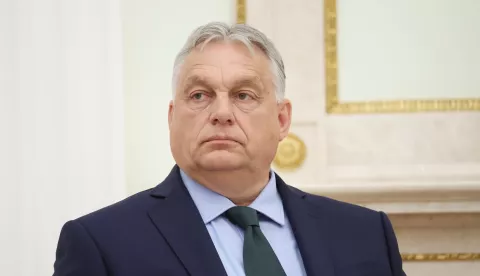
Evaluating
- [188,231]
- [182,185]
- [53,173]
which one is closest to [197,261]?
[188,231]

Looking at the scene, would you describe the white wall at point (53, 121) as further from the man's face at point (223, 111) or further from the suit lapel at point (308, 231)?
the suit lapel at point (308, 231)

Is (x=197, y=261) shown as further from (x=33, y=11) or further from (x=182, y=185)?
(x=33, y=11)

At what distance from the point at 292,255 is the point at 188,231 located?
0.28 meters

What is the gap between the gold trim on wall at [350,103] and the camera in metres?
3.48

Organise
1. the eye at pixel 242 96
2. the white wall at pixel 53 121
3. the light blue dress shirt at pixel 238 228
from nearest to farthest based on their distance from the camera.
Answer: the light blue dress shirt at pixel 238 228
the eye at pixel 242 96
the white wall at pixel 53 121

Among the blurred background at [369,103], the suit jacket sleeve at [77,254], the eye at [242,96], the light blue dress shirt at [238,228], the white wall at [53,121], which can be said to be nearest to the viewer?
the suit jacket sleeve at [77,254]

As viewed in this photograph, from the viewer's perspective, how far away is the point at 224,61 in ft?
6.89

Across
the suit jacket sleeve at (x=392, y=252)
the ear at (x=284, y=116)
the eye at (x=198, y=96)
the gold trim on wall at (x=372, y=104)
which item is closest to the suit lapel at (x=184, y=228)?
the eye at (x=198, y=96)

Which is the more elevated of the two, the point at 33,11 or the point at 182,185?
the point at 33,11

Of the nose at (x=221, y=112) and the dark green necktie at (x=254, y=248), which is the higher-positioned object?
the nose at (x=221, y=112)

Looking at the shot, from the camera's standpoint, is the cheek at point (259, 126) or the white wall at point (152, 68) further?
the white wall at point (152, 68)

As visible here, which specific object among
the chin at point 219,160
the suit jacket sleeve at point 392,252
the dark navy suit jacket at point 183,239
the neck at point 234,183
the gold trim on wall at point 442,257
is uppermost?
the chin at point 219,160

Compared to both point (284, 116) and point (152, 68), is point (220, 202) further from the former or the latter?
point (152, 68)

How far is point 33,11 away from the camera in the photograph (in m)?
2.86
